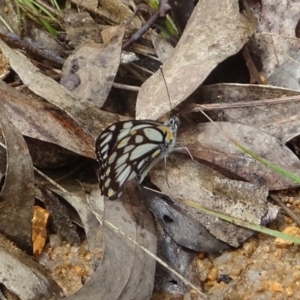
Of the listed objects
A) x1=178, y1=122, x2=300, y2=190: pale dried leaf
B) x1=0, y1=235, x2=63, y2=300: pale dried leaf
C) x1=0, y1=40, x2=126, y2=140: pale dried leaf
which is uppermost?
x1=0, y1=40, x2=126, y2=140: pale dried leaf

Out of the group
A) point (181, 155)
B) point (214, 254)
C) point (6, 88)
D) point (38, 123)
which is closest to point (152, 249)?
point (214, 254)

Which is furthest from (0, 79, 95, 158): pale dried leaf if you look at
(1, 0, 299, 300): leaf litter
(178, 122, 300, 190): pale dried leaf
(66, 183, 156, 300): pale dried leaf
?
(178, 122, 300, 190): pale dried leaf

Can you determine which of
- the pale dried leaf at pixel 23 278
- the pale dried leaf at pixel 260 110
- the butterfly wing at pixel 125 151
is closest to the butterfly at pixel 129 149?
the butterfly wing at pixel 125 151

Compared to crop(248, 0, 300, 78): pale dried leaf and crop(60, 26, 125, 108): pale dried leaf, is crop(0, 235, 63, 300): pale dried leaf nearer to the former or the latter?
crop(60, 26, 125, 108): pale dried leaf

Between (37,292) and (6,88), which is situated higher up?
(6,88)

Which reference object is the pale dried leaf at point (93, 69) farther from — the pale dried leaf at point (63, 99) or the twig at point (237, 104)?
the twig at point (237, 104)

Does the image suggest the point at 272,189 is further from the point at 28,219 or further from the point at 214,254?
the point at 28,219

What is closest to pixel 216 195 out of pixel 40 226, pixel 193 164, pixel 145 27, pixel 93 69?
pixel 193 164
